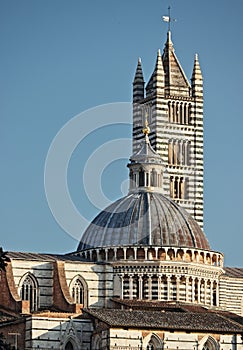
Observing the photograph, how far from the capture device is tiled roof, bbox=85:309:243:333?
68688 mm

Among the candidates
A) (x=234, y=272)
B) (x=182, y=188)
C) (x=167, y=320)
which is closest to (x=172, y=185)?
(x=182, y=188)

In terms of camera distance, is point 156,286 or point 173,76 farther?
point 173,76

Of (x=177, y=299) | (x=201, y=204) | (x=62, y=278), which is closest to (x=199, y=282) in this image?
(x=177, y=299)

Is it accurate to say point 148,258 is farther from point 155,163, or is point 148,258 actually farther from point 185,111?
point 185,111

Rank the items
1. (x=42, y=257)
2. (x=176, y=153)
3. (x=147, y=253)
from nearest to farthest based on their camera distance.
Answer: (x=147, y=253), (x=42, y=257), (x=176, y=153)

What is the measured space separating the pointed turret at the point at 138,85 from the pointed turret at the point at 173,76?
177 centimetres

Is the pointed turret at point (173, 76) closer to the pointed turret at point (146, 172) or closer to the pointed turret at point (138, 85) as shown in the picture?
the pointed turret at point (138, 85)

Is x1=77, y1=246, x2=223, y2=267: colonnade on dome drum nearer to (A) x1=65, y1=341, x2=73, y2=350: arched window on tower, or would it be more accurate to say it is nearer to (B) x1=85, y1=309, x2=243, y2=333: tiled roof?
(B) x1=85, y1=309, x2=243, y2=333: tiled roof

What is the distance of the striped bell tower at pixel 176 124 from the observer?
346 feet

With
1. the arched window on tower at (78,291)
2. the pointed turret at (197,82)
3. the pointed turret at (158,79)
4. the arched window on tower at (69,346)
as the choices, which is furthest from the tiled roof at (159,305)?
the pointed turret at (197,82)

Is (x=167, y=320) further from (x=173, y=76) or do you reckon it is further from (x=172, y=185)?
(x=173, y=76)

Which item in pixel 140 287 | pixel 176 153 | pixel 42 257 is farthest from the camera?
pixel 176 153

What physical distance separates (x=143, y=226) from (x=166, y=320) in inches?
343

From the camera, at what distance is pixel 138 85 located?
361 ft
